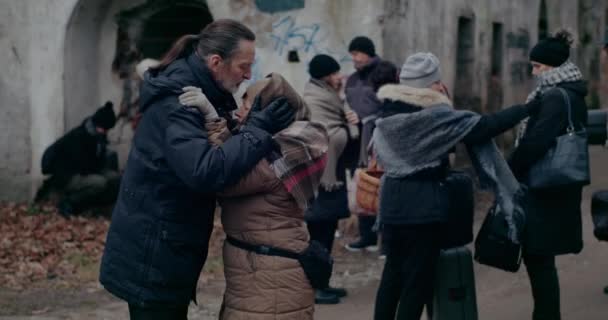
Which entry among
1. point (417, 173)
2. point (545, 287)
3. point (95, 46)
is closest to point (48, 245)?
point (95, 46)

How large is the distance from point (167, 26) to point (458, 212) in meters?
8.48

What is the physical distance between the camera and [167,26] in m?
12.7

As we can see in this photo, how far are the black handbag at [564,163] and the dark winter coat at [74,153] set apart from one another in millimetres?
6432

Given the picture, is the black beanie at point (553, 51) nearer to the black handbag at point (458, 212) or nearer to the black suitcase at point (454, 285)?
the black handbag at point (458, 212)

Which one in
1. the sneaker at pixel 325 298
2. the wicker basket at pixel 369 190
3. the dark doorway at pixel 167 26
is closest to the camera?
the wicker basket at pixel 369 190

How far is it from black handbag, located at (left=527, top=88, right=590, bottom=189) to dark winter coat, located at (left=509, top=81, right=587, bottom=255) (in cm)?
3

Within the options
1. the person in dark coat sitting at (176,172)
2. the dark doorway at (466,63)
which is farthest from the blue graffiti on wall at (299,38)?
the person in dark coat sitting at (176,172)

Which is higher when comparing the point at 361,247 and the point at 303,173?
the point at 303,173

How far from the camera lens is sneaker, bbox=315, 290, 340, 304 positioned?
677cm

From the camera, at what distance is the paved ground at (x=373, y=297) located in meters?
6.35

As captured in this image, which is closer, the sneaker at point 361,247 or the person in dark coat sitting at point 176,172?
the person in dark coat sitting at point 176,172

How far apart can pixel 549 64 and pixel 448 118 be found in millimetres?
845

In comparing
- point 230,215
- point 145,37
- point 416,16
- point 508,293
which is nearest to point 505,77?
point 416,16

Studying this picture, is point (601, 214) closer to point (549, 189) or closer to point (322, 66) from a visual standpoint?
point (549, 189)
